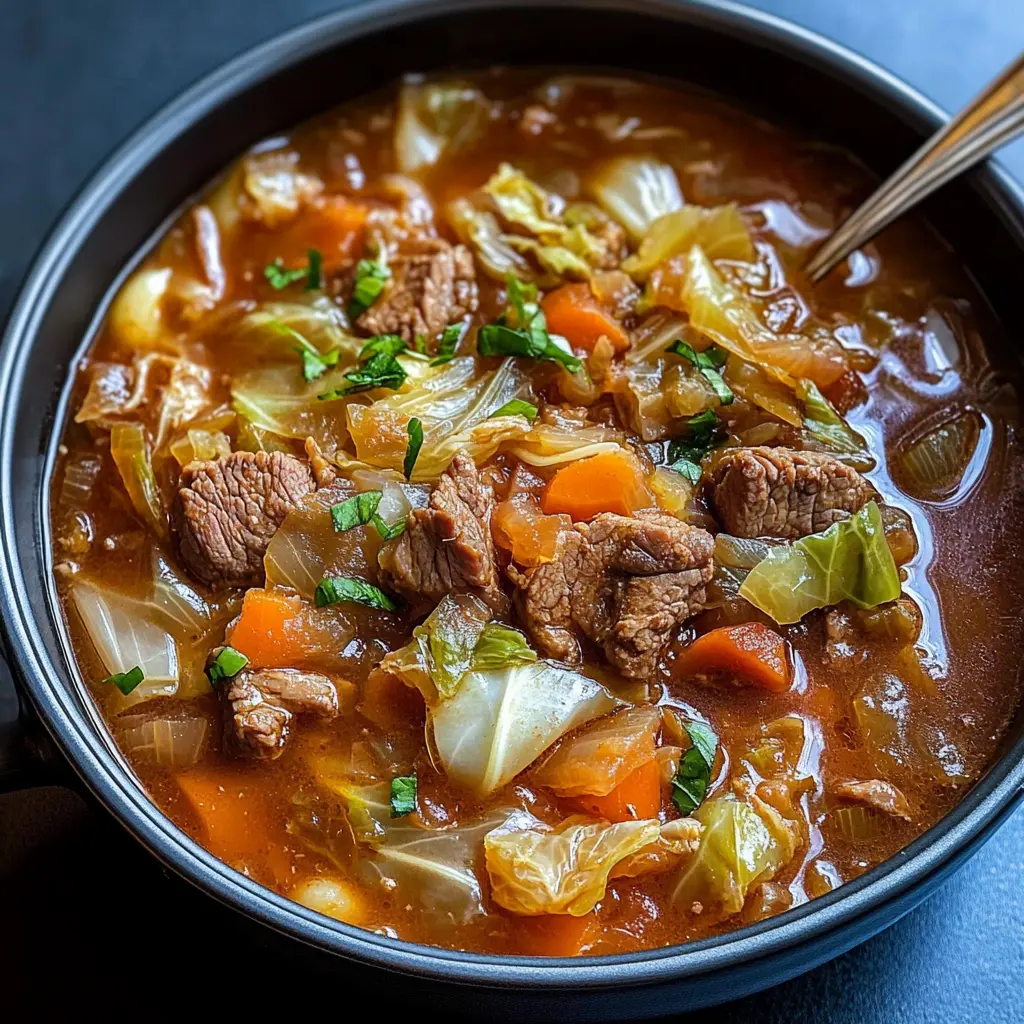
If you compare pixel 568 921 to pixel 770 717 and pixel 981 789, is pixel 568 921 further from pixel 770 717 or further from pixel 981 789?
pixel 981 789

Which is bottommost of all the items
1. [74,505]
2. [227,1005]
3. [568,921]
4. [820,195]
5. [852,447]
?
[227,1005]

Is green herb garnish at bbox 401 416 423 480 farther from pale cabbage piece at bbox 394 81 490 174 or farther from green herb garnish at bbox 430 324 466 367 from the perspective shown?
pale cabbage piece at bbox 394 81 490 174

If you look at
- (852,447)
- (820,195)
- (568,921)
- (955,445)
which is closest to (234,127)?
(820,195)

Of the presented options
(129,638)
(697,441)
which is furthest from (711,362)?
(129,638)

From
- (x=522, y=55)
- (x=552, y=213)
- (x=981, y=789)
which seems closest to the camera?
(x=981, y=789)

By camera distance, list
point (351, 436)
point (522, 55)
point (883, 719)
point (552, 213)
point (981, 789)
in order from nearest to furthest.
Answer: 1. point (981, 789)
2. point (883, 719)
3. point (351, 436)
4. point (552, 213)
5. point (522, 55)

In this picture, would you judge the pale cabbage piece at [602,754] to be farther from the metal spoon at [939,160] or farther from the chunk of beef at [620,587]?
the metal spoon at [939,160]

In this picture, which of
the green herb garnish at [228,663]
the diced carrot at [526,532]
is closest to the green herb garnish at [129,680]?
the green herb garnish at [228,663]

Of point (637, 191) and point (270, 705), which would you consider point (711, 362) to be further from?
point (270, 705)
